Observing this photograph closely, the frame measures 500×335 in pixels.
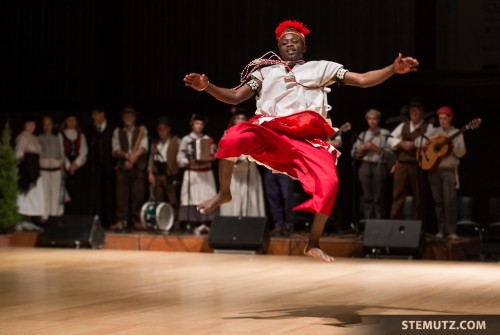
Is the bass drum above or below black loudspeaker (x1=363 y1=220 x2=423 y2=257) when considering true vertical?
above

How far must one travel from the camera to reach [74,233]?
10086mm

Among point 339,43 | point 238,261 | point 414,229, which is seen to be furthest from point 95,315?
point 339,43

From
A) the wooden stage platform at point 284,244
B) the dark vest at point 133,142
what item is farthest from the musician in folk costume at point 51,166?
the dark vest at point 133,142

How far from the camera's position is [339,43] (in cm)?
1091

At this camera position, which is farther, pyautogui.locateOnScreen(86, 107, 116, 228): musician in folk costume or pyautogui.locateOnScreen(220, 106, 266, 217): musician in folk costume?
pyautogui.locateOnScreen(86, 107, 116, 228): musician in folk costume

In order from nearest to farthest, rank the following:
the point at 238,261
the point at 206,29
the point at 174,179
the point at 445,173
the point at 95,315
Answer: the point at 95,315
the point at 238,261
the point at 445,173
the point at 174,179
the point at 206,29

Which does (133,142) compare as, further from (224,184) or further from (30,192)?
(224,184)

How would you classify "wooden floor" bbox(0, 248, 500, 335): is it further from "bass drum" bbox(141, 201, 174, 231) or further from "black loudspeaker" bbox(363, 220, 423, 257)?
"bass drum" bbox(141, 201, 174, 231)

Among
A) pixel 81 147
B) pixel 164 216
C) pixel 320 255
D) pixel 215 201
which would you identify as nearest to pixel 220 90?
pixel 215 201

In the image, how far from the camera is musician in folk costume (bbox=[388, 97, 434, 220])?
9273 mm

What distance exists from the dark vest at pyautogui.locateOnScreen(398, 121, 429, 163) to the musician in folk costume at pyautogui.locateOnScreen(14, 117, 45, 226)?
4.40 meters

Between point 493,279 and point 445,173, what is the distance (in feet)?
8.47

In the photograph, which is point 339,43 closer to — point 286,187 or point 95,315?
point 286,187

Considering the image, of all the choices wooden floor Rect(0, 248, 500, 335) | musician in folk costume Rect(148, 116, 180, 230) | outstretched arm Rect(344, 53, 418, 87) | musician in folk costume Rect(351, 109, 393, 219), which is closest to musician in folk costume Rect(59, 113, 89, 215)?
musician in folk costume Rect(148, 116, 180, 230)
